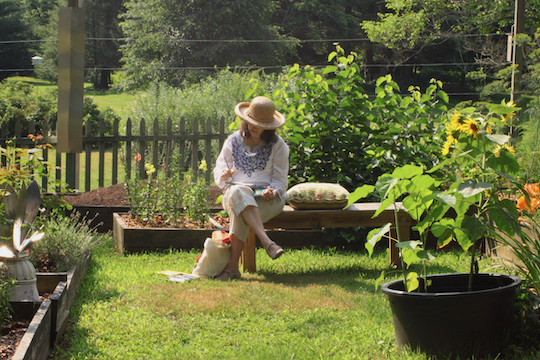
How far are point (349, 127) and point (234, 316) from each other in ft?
8.98

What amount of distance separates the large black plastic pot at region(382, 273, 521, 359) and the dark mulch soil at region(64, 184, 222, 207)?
398 centimetres

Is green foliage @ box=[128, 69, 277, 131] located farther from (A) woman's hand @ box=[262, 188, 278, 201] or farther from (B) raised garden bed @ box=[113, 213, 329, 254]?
(A) woman's hand @ box=[262, 188, 278, 201]

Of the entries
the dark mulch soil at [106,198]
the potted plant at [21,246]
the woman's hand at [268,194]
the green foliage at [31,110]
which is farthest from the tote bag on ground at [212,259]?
the green foliage at [31,110]

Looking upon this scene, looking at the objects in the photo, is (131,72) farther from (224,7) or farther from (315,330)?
(315,330)

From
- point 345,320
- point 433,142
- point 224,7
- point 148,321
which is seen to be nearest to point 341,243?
point 433,142

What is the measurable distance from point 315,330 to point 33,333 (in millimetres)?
1471

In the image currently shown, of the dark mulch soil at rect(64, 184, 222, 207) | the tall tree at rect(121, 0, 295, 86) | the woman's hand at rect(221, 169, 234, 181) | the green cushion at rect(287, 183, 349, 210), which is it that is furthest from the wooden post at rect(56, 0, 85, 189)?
the tall tree at rect(121, 0, 295, 86)

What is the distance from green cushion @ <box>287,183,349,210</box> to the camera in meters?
4.42

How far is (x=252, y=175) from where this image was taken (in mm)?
4531

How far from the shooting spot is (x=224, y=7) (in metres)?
29.6

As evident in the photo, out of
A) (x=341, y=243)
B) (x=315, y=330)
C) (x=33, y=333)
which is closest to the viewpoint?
Result: (x=33, y=333)

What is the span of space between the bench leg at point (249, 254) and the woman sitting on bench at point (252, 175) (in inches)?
4.2

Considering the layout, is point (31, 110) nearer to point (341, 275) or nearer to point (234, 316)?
point (341, 275)

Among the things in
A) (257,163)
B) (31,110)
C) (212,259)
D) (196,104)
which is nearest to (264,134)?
(257,163)
